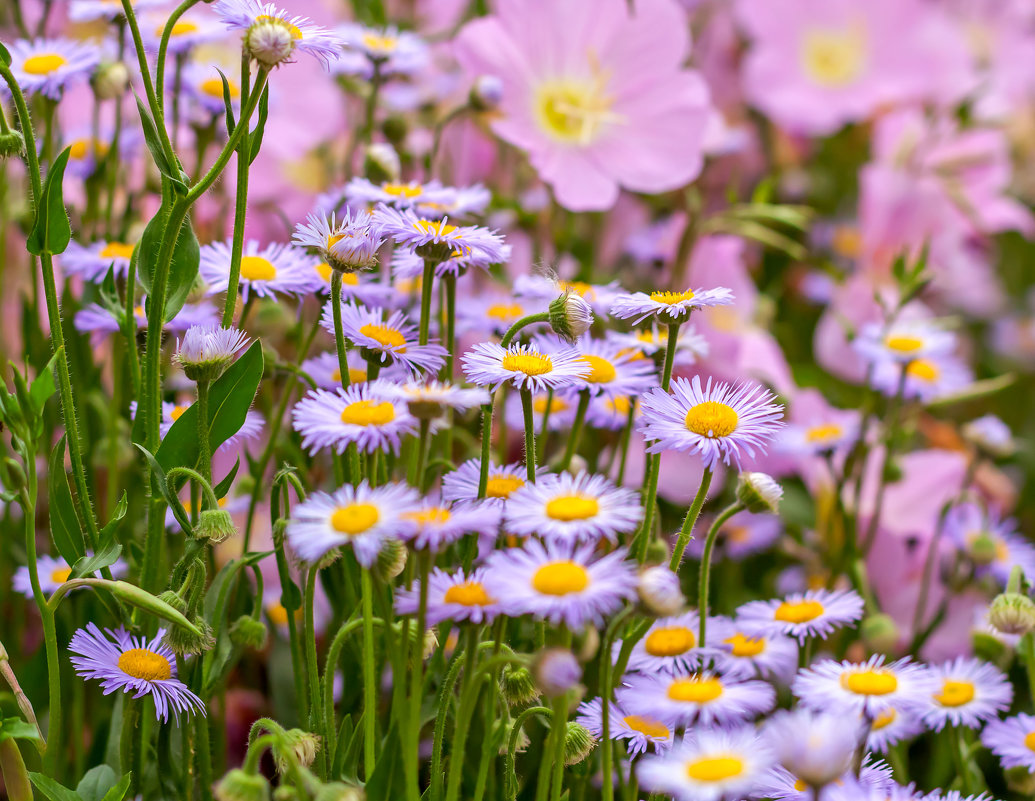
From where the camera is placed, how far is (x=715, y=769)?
0.26 meters

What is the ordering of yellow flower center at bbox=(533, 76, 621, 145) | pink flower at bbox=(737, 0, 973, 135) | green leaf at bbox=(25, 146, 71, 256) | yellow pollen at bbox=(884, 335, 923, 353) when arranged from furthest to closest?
1. pink flower at bbox=(737, 0, 973, 135)
2. yellow flower center at bbox=(533, 76, 621, 145)
3. yellow pollen at bbox=(884, 335, 923, 353)
4. green leaf at bbox=(25, 146, 71, 256)

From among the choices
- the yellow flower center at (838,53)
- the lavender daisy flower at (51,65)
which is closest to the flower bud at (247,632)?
the lavender daisy flower at (51,65)

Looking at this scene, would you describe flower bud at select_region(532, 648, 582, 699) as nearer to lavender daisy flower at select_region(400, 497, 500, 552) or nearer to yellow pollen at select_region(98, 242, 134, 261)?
lavender daisy flower at select_region(400, 497, 500, 552)

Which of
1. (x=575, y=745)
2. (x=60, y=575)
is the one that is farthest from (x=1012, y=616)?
(x=60, y=575)

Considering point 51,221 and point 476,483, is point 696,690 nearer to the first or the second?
point 476,483

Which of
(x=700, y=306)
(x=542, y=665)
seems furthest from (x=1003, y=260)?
(x=542, y=665)

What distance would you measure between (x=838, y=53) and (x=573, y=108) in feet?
1.34

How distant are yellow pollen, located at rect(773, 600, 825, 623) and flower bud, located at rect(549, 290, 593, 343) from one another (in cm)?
15

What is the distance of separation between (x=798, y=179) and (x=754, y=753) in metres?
0.80

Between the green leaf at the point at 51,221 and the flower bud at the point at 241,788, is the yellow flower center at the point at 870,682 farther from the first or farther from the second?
the green leaf at the point at 51,221

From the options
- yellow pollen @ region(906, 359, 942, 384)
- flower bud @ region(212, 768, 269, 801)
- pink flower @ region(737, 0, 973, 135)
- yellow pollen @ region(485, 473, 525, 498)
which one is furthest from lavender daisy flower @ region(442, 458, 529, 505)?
pink flower @ region(737, 0, 973, 135)

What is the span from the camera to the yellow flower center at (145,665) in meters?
0.35

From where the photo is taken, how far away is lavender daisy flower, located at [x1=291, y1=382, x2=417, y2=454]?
29cm

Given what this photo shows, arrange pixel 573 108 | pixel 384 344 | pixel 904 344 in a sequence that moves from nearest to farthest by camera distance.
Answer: pixel 384 344 → pixel 904 344 → pixel 573 108
